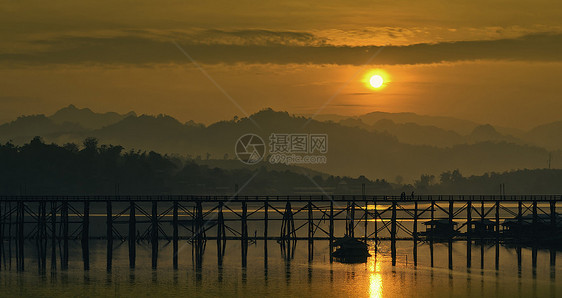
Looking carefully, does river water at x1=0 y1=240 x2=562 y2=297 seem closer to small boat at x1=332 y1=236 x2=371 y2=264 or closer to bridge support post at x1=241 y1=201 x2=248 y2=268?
bridge support post at x1=241 y1=201 x2=248 y2=268

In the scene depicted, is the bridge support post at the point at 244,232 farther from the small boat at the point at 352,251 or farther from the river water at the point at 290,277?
the small boat at the point at 352,251

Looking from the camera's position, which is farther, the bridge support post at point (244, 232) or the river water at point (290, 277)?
the bridge support post at point (244, 232)

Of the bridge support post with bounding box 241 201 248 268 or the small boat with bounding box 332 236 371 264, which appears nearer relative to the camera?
the small boat with bounding box 332 236 371 264

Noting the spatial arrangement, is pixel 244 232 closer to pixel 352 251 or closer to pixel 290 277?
pixel 352 251

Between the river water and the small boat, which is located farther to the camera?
the small boat

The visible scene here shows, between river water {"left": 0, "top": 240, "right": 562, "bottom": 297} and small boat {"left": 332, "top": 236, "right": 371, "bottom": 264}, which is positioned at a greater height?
small boat {"left": 332, "top": 236, "right": 371, "bottom": 264}

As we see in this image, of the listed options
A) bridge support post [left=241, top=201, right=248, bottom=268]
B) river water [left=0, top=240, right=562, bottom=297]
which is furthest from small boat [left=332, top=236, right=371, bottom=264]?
bridge support post [left=241, top=201, right=248, bottom=268]

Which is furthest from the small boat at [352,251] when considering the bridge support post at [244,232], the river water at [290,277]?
the bridge support post at [244,232]

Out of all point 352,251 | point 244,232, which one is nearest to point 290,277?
point 352,251

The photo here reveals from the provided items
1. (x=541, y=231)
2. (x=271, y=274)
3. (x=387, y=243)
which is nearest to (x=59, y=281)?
(x=271, y=274)

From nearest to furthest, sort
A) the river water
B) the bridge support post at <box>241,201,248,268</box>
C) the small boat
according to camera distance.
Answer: the river water
the small boat
the bridge support post at <box>241,201,248,268</box>

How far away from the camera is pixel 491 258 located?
120 m

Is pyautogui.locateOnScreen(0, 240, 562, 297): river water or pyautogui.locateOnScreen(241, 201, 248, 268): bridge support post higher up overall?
pyautogui.locateOnScreen(241, 201, 248, 268): bridge support post

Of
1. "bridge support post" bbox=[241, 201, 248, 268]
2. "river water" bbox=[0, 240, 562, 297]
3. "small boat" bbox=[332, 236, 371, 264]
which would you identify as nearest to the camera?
"river water" bbox=[0, 240, 562, 297]
